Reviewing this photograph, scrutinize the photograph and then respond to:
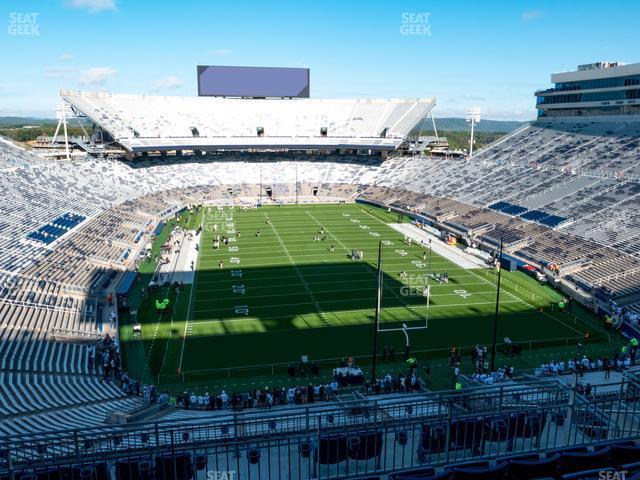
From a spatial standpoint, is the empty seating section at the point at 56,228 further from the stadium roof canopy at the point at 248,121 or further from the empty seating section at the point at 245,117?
the empty seating section at the point at 245,117

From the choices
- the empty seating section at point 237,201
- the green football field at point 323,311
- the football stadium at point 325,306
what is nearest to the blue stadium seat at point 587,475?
the football stadium at point 325,306

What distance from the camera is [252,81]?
232ft

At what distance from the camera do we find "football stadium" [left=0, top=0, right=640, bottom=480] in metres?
7.59

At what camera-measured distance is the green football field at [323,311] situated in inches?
789

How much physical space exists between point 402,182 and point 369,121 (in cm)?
1627

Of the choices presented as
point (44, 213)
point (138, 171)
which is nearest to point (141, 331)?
point (44, 213)

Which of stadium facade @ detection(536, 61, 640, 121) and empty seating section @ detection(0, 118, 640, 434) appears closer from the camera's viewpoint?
empty seating section @ detection(0, 118, 640, 434)

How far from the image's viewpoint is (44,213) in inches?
1302

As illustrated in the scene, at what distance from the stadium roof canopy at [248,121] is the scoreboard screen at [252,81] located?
1044 millimetres

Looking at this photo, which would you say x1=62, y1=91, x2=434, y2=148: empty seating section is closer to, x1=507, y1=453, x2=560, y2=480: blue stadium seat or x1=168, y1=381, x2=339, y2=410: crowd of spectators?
x1=168, y1=381, x2=339, y2=410: crowd of spectators

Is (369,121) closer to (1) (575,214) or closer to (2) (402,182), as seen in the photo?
(2) (402,182)

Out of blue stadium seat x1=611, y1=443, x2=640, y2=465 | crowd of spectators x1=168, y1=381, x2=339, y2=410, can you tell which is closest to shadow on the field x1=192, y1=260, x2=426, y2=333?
crowd of spectators x1=168, y1=381, x2=339, y2=410

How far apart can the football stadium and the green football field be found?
0.15m

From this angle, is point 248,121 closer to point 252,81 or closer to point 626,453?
point 252,81
